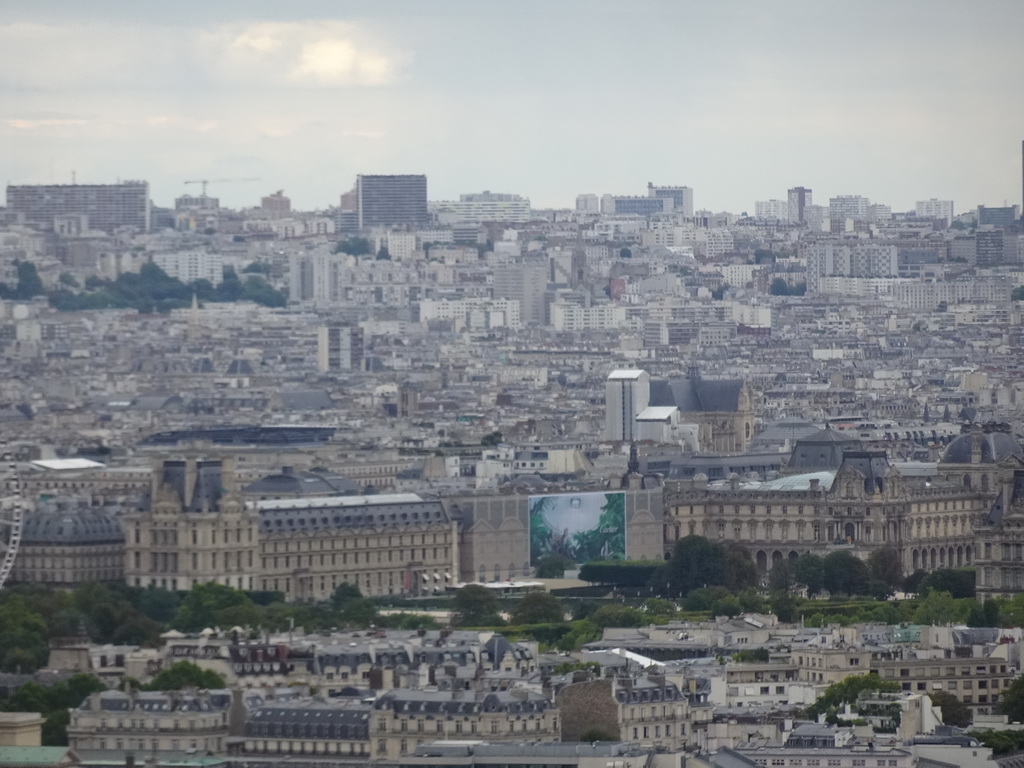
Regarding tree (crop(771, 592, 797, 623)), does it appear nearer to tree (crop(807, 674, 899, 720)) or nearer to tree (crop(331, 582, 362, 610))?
tree (crop(331, 582, 362, 610))

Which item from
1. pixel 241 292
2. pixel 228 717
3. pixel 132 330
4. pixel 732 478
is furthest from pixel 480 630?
pixel 241 292

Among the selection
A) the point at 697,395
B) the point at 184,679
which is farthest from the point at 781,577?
the point at 697,395

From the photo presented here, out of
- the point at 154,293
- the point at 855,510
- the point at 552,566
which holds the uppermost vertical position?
the point at 154,293

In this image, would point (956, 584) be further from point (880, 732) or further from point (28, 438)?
point (28, 438)

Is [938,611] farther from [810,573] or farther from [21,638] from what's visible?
[21,638]

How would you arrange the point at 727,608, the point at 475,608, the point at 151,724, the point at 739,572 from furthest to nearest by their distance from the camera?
the point at 739,572 → the point at 475,608 → the point at 727,608 → the point at 151,724

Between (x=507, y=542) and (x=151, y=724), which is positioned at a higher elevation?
(x=151, y=724)

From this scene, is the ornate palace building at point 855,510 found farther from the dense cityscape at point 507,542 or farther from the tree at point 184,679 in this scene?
the tree at point 184,679

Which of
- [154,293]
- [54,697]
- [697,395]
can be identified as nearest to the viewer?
[54,697]
